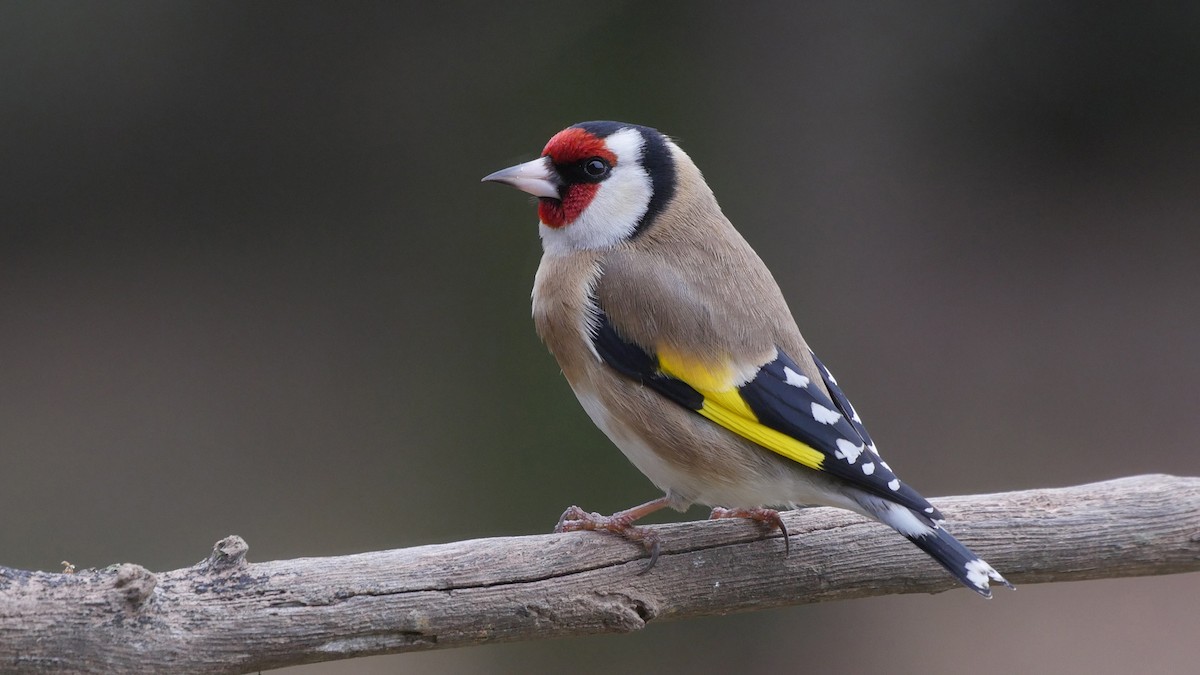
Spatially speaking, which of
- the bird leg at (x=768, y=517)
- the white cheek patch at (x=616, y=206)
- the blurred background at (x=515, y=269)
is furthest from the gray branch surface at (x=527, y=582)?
the blurred background at (x=515, y=269)

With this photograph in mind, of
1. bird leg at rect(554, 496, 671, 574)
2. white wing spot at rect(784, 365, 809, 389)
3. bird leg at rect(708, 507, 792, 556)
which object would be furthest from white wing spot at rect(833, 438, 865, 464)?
bird leg at rect(554, 496, 671, 574)

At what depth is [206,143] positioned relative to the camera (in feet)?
19.4

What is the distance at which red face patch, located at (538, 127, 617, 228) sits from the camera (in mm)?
2723

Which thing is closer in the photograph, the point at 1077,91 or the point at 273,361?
the point at 273,361

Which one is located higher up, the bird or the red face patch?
the red face patch

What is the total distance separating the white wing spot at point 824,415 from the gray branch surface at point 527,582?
32cm

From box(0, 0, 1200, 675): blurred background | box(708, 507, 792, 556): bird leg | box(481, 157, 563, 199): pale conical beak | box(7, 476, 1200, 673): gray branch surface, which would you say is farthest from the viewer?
box(0, 0, 1200, 675): blurred background

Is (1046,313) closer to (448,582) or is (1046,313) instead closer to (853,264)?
(853,264)

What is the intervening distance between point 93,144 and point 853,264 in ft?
13.9

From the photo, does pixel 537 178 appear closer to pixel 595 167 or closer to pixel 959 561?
pixel 595 167

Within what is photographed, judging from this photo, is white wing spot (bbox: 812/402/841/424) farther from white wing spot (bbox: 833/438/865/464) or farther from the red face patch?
the red face patch

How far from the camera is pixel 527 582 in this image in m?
2.33

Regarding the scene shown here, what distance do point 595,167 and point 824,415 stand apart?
839 millimetres

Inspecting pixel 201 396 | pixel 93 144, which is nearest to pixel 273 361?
pixel 201 396
